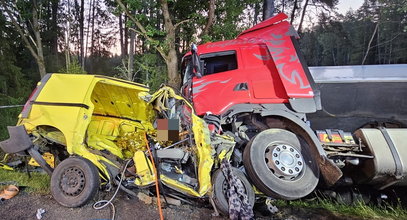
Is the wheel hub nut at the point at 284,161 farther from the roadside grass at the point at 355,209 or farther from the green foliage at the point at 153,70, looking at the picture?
the green foliage at the point at 153,70

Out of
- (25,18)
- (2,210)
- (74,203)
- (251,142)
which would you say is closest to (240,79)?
(251,142)

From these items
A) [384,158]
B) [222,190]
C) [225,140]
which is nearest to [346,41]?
[384,158]

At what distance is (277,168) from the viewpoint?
10.3ft

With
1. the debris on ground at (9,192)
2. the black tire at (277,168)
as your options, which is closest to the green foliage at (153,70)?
the debris on ground at (9,192)

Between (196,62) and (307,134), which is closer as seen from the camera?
(307,134)

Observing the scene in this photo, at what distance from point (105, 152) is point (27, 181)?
1442 mm

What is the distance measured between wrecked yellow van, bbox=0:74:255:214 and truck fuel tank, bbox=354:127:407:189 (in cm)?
176

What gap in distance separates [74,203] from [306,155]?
3163mm

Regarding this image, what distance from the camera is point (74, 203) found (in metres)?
3.02

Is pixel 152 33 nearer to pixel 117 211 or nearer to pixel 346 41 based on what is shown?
pixel 117 211

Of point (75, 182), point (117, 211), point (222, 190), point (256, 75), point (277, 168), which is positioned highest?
point (256, 75)

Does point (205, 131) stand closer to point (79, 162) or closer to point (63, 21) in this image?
point (79, 162)

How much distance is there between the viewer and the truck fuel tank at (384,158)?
10.5ft

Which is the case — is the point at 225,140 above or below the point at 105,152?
above
